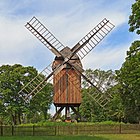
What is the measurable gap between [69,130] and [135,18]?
546 inches

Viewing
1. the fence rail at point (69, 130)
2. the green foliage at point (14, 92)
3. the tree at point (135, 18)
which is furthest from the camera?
the green foliage at point (14, 92)

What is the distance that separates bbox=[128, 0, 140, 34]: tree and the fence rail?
489 inches

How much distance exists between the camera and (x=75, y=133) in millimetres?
33562

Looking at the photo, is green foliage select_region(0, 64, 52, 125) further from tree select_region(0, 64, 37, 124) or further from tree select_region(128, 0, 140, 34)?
tree select_region(128, 0, 140, 34)

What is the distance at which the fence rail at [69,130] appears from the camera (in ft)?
104

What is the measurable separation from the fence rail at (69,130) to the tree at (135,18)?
12414 mm

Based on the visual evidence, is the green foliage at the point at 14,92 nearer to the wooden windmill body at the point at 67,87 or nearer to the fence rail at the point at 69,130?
the wooden windmill body at the point at 67,87

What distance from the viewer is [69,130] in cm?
3359

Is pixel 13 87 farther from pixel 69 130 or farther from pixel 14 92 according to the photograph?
pixel 69 130

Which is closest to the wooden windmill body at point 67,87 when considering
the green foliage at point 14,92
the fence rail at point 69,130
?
the fence rail at point 69,130

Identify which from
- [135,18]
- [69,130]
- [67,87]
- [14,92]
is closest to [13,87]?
[14,92]

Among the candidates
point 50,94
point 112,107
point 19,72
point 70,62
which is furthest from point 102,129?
point 50,94

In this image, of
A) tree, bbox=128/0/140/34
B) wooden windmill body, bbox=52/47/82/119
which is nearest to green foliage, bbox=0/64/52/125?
wooden windmill body, bbox=52/47/82/119

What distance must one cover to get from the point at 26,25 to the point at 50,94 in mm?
28633
